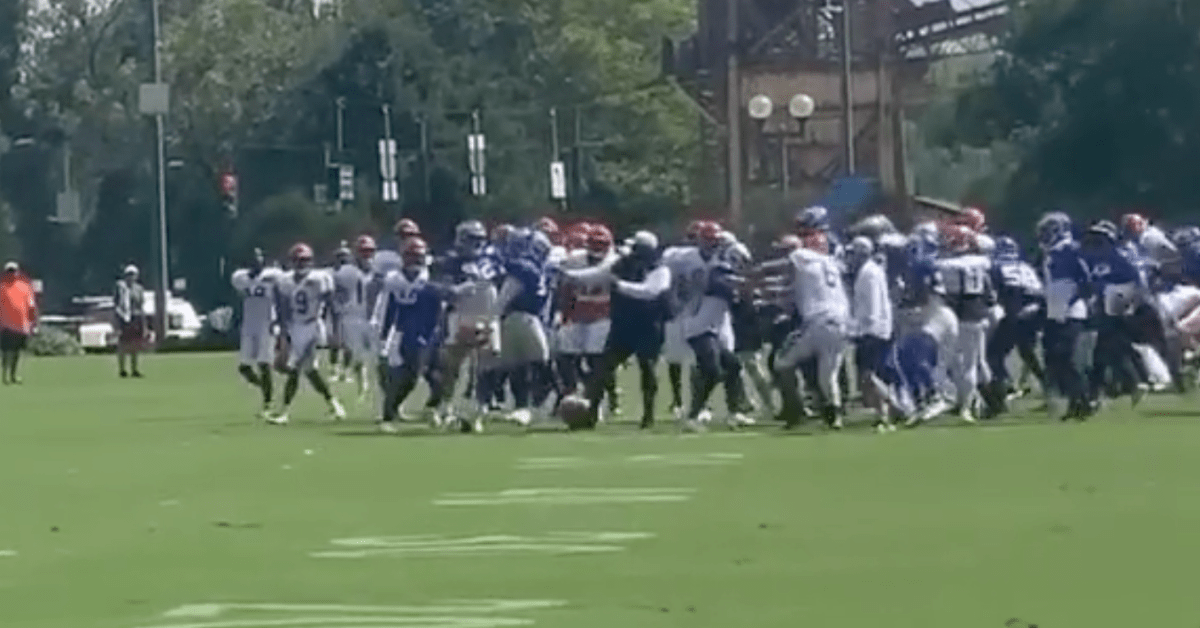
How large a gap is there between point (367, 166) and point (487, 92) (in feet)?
15.8

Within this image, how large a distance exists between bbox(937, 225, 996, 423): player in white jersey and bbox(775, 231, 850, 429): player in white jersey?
1619mm

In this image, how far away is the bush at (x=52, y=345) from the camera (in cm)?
8288

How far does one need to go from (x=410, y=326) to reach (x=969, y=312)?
5.62 metres

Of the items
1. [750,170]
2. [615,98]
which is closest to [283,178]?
[615,98]

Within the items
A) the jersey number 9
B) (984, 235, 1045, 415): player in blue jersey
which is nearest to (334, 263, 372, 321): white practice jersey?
the jersey number 9

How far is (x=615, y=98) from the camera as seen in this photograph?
405 feet

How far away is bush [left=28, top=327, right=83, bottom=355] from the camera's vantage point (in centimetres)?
8288

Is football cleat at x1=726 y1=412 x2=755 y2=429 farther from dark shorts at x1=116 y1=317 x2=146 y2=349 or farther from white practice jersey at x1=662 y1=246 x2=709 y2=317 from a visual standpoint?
dark shorts at x1=116 y1=317 x2=146 y2=349

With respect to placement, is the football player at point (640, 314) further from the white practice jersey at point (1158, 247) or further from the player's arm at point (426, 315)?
the white practice jersey at point (1158, 247)

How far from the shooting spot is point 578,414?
1356 inches

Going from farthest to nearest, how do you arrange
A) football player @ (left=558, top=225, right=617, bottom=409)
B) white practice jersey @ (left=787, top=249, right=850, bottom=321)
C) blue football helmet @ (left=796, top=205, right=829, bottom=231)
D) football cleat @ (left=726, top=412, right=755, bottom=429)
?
1. football player @ (left=558, top=225, right=617, bottom=409)
2. football cleat @ (left=726, top=412, right=755, bottom=429)
3. blue football helmet @ (left=796, top=205, right=829, bottom=231)
4. white practice jersey @ (left=787, top=249, right=850, bottom=321)

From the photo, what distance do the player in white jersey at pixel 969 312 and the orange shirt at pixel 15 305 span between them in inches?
992

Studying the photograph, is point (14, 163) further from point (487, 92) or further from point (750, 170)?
point (750, 170)

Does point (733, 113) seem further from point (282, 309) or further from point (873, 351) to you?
point (873, 351)
